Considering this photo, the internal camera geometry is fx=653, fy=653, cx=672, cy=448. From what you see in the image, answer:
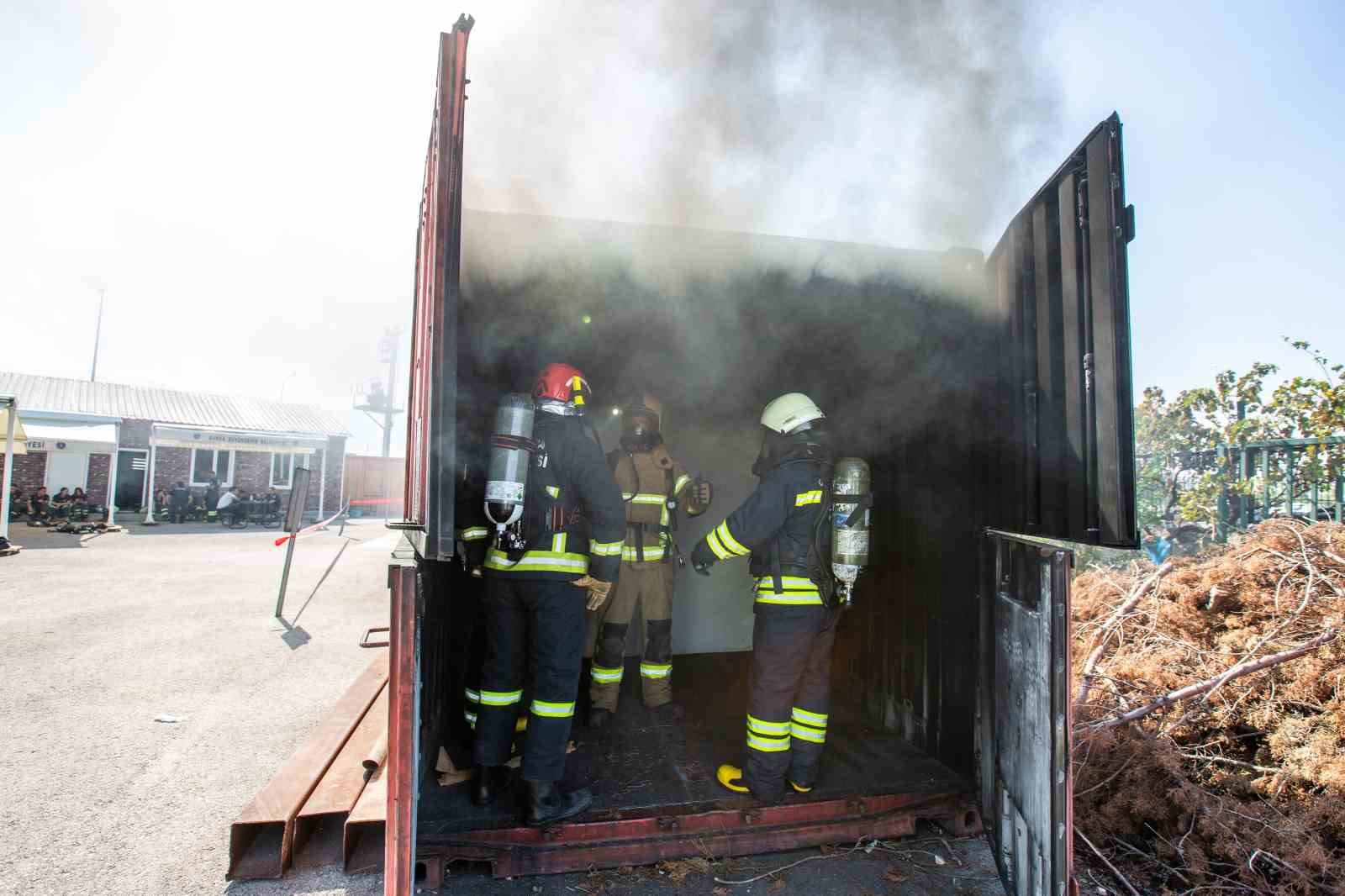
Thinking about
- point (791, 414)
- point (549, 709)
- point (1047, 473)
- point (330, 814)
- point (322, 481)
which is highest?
point (791, 414)

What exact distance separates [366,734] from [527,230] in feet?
9.68

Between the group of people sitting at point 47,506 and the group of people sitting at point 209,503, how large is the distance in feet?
5.63

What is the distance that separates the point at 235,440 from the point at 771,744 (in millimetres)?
22545

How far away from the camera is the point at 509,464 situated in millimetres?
2553

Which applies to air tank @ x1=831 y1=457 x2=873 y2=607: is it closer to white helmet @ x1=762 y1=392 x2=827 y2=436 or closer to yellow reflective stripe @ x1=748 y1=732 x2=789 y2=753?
white helmet @ x1=762 y1=392 x2=827 y2=436

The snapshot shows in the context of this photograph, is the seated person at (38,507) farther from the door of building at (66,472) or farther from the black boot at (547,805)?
the black boot at (547,805)

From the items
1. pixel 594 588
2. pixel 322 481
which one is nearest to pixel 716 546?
pixel 594 588

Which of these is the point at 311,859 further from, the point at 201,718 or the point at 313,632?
the point at 313,632

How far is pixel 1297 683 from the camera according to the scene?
3.41 metres

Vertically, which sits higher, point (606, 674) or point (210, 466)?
point (210, 466)

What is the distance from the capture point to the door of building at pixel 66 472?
19.0 meters

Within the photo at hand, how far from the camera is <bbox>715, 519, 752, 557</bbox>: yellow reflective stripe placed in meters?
3.05

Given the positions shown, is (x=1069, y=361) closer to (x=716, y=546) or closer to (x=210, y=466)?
(x=716, y=546)

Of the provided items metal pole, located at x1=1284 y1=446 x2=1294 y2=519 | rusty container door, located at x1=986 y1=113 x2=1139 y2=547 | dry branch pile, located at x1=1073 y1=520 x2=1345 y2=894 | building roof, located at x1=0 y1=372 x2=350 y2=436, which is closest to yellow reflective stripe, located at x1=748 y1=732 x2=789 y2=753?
rusty container door, located at x1=986 y1=113 x2=1139 y2=547
